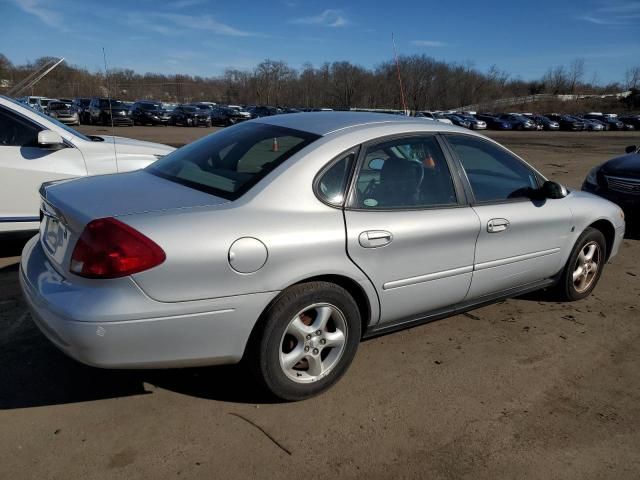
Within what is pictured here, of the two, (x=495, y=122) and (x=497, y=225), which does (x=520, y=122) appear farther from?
(x=497, y=225)

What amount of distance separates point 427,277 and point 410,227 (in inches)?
14.2

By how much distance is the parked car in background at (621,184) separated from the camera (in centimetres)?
721

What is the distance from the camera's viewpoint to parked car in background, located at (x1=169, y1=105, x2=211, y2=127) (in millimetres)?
39062

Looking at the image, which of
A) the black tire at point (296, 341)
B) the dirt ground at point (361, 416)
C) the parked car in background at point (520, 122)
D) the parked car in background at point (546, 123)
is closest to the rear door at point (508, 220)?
the dirt ground at point (361, 416)

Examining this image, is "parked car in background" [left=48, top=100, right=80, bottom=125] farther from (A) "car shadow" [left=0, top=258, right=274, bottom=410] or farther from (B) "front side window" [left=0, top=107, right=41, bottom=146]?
(A) "car shadow" [left=0, top=258, right=274, bottom=410]

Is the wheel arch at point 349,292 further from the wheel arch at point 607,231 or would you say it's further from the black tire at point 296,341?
the wheel arch at point 607,231

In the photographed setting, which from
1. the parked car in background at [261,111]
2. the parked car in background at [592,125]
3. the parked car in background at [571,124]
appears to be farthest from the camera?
the parked car in background at [592,125]

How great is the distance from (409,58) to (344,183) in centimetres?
6346

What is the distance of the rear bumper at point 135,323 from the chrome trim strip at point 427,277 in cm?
81

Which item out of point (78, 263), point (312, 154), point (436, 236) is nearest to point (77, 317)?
point (78, 263)

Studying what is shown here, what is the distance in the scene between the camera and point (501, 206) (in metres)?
3.75

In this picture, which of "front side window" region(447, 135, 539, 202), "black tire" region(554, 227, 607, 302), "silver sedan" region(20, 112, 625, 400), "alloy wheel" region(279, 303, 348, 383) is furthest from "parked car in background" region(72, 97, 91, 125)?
"alloy wheel" region(279, 303, 348, 383)

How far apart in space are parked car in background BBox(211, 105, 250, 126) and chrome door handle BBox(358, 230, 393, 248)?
39275 millimetres

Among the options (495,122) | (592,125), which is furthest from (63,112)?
(592,125)
